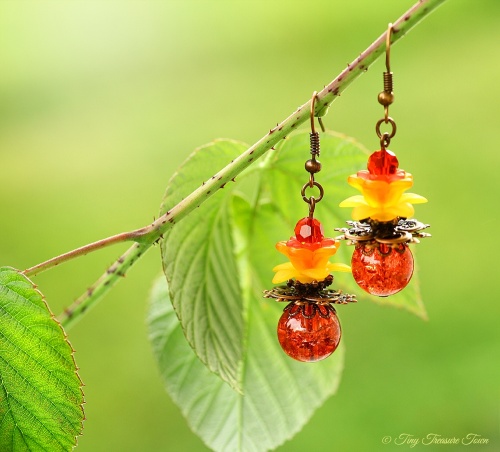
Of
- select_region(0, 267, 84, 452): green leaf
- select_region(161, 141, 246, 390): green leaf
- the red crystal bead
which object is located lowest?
select_region(0, 267, 84, 452): green leaf

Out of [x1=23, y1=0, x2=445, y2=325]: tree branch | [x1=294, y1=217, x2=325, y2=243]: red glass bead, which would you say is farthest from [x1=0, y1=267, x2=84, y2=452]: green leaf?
[x1=294, y1=217, x2=325, y2=243]: red glass bead

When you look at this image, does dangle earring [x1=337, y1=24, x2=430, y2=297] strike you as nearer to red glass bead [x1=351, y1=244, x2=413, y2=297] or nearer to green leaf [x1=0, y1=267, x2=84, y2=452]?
red glass bead [x1=351, y1=244, x2=413, y2=297]

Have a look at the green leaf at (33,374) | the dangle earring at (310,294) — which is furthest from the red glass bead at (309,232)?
the green leaf at (33,374)

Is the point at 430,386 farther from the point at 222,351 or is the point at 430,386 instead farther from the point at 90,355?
the point at 222,351

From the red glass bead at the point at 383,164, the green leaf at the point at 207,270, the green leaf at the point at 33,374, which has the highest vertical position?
the red glass bead at the point at 383,164

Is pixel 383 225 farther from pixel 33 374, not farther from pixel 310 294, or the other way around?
pixel 33 374

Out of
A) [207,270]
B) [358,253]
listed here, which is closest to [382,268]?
[358,253]

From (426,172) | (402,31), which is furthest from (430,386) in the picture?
(402,31)

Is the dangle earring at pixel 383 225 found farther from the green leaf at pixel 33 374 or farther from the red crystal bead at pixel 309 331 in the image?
the green leaf at pixel 33 374

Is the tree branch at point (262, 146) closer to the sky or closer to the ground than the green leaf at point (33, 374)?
closer to the sky
